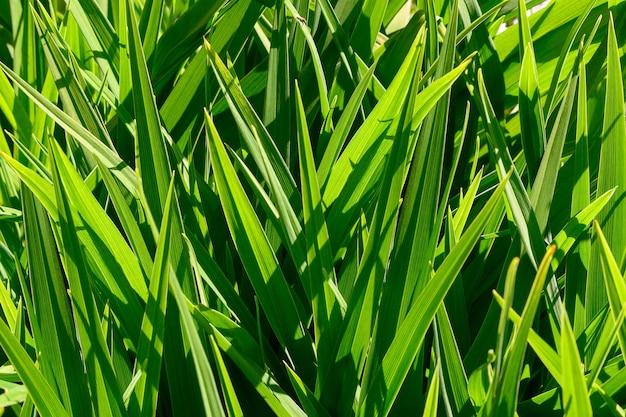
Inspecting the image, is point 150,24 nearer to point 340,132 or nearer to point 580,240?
point 340,132

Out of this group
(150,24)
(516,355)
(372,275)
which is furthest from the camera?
(150,24)

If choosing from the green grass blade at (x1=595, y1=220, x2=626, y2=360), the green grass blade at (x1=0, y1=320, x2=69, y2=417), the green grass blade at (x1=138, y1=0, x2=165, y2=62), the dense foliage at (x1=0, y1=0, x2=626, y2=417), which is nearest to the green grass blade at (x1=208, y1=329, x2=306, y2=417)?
the dense foliage at (x1=0, y1=0, x2=626, y2=417)

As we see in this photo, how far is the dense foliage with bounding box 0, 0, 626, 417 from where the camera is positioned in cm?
41

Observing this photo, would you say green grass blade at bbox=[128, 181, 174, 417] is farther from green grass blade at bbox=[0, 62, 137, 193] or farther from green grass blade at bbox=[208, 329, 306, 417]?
green grass blade at bbox=[0, 62, 137, 193]

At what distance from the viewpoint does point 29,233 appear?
0.44 metres

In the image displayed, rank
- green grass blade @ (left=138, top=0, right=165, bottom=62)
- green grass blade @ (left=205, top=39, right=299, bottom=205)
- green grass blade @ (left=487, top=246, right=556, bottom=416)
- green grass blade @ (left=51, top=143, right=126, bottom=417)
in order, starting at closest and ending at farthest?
green grass blade @ (left=487, top=246, right=556, bottom=416)
green grass blade @ (left=51, top=143, right=126, bottom=417)
green grass blade @ (left=205, top=39, right=299, bottom=205)
green grass blade @ (left=138, top=0, right=165, bottom=62)

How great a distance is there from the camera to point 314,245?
1.50ft

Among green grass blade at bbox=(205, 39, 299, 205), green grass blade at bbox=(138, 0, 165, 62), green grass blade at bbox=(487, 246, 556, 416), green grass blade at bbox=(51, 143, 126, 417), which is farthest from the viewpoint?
green grass blade at bbox=(138, 0, 165, 62)

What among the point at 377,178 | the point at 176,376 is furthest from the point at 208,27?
the point at 176,376

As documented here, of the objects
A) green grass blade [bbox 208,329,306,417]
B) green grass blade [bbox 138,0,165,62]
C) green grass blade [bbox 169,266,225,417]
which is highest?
green grass blade [bbox 138,0,165,62]

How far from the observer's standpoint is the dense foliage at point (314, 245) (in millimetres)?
411

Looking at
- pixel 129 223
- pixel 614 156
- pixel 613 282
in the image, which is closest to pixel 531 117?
pixel 614 156

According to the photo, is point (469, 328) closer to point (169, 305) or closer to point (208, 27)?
point (169, 305)

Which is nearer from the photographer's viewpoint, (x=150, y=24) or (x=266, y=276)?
(x=266, y=276)
